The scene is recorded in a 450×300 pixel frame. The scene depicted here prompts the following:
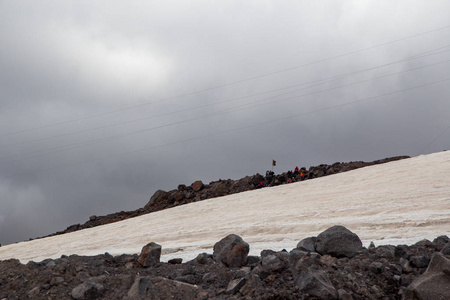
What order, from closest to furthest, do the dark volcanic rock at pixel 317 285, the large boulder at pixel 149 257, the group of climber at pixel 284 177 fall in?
the dark volcanic rock at pixel 317 285
the large boulder at pixel 149 257
the group of climber at pixel 284 177

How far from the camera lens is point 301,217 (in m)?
11.5

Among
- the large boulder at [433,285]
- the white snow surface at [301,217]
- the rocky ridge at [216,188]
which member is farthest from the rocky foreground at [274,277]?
the rocky ridge at [216,188]

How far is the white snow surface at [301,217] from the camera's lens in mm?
9047

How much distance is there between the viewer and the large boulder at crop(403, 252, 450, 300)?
3.82m

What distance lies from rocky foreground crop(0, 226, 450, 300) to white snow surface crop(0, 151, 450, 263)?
2539 mm

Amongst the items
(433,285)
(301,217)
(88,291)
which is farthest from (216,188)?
(433,285)

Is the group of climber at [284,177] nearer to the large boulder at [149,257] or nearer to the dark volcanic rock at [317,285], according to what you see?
the large boulder at [149,257]

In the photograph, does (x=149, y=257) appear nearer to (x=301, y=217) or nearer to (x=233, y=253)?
(x=233, y=253)

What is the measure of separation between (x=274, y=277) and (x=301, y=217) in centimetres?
763

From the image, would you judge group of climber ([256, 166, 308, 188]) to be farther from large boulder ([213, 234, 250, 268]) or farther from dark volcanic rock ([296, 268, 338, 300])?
dark volcanic rock ([296, 268, 338, 300])

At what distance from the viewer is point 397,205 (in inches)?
428

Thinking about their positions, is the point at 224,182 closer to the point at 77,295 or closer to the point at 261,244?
the point at 261,244

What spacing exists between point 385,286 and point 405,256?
0.93 m

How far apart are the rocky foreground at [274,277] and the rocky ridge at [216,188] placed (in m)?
16.8
